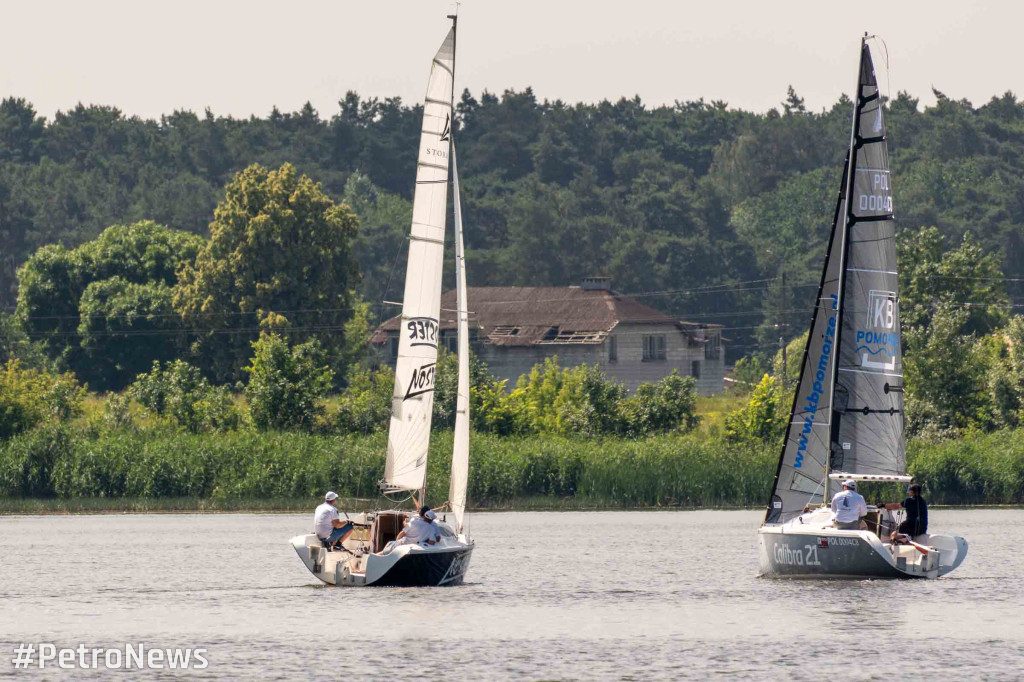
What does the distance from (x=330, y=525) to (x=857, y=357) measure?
45.1 ft

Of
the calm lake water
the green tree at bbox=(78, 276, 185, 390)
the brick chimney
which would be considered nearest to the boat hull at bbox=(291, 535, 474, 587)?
the calm lake water

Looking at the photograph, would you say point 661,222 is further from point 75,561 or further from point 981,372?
point 75,561

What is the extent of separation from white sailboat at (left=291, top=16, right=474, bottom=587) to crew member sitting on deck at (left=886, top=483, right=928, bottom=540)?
10762 mm

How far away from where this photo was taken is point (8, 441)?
91.8 m

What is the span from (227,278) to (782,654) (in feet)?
299

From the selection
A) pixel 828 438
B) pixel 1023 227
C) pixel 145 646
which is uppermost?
pixel 1023 227

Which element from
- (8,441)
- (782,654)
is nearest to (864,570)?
(782,654)

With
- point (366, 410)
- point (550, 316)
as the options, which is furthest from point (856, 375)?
point (550, 316)

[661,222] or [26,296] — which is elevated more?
[661,222]

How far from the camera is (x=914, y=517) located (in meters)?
46.7

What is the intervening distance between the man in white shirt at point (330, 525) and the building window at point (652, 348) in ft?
302

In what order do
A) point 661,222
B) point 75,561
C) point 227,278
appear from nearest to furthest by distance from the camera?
1. point 75,561
2. point 227,278
3. point 661,222

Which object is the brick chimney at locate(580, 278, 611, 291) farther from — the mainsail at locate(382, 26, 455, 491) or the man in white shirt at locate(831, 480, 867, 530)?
the man in white shirt at locate(831, 480, 867, 530)

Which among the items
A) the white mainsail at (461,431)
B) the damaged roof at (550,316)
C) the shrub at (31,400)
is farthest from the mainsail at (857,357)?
the damaged roof at (550,316)
